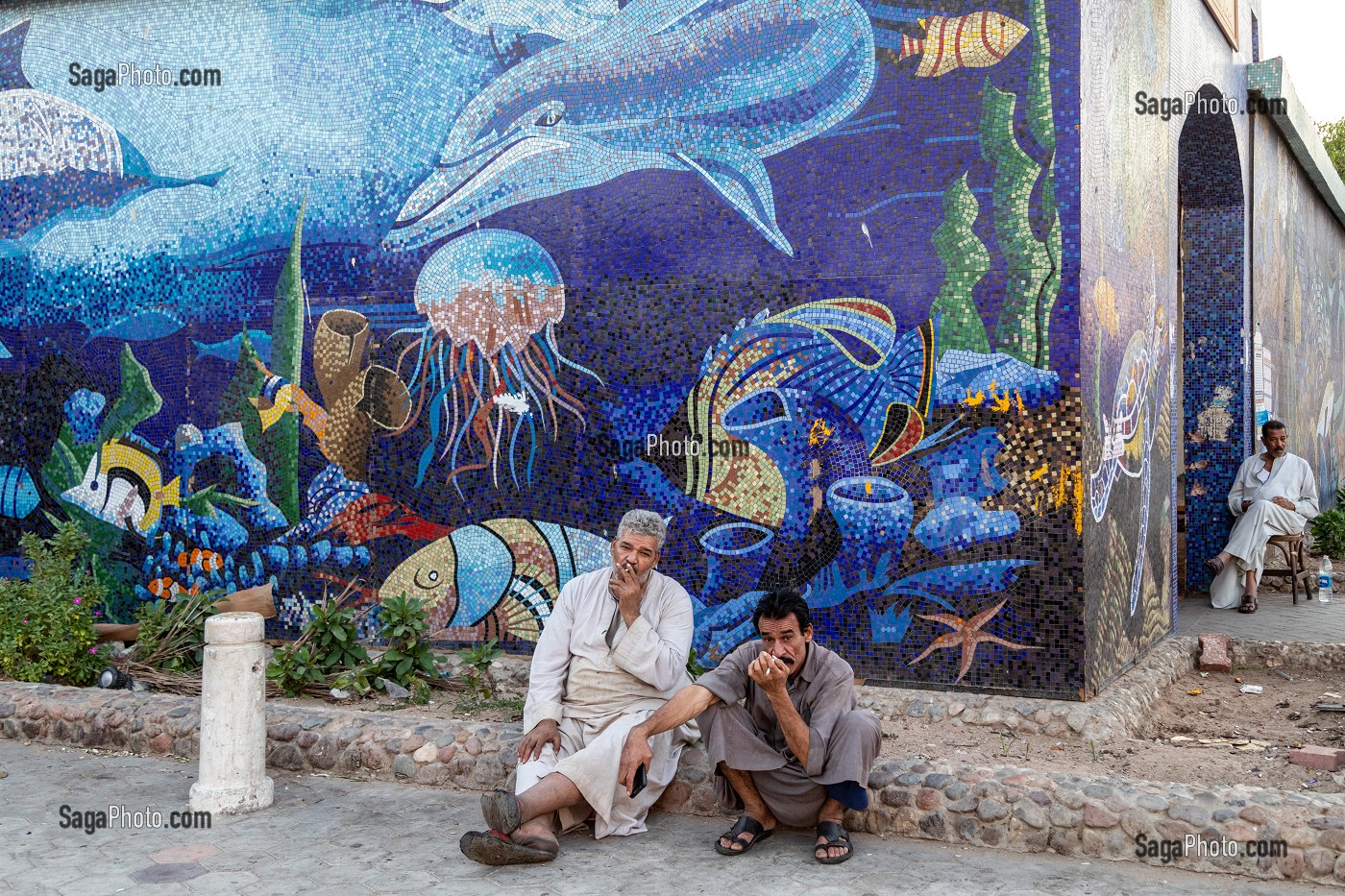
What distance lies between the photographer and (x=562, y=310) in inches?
278

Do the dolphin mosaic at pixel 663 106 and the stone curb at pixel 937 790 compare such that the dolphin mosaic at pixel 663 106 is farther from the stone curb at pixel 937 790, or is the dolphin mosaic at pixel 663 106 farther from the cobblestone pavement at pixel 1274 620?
the cobblestone pavement at pixel 1274 620

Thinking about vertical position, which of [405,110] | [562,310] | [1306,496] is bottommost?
[1306,496]

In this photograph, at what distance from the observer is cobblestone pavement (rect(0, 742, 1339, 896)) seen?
4.14 meters

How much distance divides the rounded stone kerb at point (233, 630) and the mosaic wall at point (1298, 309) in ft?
30.9

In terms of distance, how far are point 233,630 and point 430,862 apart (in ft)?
4.58

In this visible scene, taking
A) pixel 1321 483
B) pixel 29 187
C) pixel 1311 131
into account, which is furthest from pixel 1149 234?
pixel 1321 483

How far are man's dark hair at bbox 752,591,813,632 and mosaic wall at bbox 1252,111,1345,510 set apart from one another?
825 cm

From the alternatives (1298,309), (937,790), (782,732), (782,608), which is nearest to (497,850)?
(782,732)

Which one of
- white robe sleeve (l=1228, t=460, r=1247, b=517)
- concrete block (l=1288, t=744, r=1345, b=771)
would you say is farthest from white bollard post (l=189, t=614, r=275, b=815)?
white robe sleeve (l=1228, t=460, r=1247, b=517)

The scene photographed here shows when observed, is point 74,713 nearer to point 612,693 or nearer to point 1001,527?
point 612,693

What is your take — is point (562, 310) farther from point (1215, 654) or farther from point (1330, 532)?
point (1330, 532)

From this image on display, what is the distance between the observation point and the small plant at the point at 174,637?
6793mm

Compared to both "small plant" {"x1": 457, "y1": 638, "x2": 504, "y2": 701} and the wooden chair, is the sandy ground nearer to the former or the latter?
"small plant" {"x1": 457, "y1": 638, "x2": 504, "y2": 701}

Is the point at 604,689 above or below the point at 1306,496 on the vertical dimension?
below
